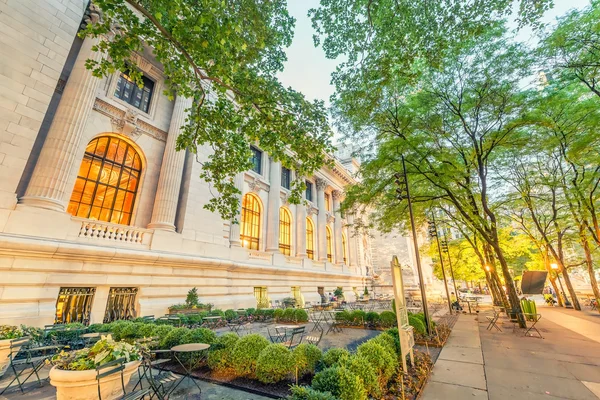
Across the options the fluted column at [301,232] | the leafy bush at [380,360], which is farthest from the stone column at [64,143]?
the fluted column at [301,232]

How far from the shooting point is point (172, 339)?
5.83 m

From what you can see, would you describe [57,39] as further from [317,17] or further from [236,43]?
[317,17]

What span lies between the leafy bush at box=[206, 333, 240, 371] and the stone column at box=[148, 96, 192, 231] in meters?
9.04

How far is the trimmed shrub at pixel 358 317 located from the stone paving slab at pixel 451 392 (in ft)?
22.6

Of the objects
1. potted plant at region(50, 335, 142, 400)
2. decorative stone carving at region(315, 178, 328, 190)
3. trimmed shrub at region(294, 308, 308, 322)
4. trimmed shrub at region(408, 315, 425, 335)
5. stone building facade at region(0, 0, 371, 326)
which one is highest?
decorative stone carving at region(315, 178, 328, 190)

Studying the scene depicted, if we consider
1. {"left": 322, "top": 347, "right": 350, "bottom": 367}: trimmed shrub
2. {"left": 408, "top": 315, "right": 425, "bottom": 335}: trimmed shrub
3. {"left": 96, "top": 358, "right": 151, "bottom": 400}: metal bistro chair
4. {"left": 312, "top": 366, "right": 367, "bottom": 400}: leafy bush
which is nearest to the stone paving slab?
{"left": 322, "top": 347, "right": 350, "bottom": 367}: trimmed shrub

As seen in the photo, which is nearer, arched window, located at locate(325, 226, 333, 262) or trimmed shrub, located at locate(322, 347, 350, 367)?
trimmed shrub, located at locate(322, 347, 350, 367)

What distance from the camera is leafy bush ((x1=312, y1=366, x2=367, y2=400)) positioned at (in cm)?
351

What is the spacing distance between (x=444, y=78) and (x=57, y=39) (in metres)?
17.9

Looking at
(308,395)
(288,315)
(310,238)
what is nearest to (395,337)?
(308,395)

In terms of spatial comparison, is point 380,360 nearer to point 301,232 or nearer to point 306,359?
point 306,359

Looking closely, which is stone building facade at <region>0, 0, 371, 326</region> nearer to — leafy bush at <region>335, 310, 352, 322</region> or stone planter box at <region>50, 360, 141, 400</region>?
leafy bush at <region>335, 310, 352, 322</region>

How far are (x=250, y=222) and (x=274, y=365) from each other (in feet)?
53.2

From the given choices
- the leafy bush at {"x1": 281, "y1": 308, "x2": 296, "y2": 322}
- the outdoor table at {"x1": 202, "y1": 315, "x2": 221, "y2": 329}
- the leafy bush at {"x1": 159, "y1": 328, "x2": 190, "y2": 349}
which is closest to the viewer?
the leafy bush at {"x1": 159, "y1": 328, "x2": 190, "y2": 349}
